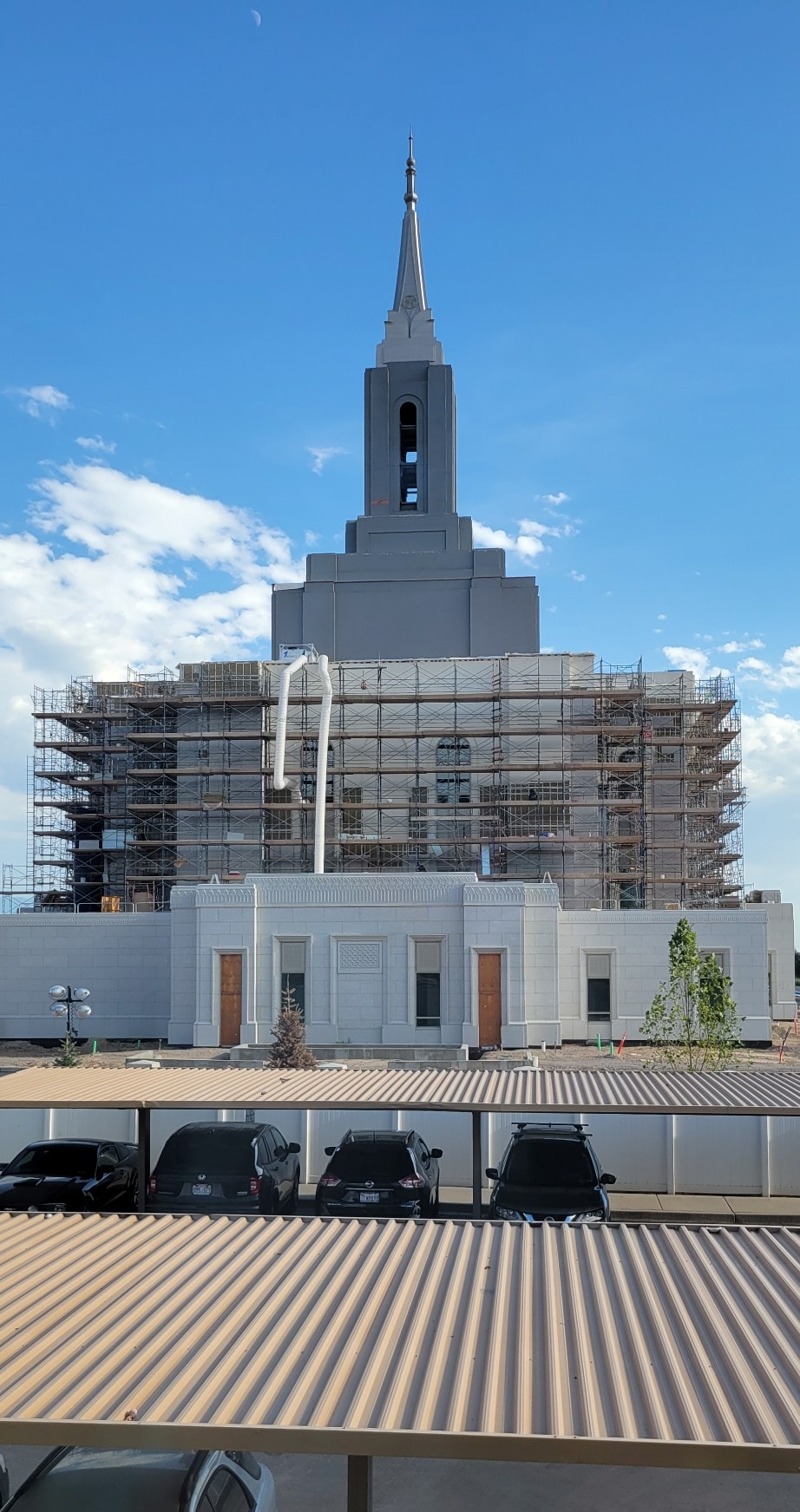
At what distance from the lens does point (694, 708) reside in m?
47.8

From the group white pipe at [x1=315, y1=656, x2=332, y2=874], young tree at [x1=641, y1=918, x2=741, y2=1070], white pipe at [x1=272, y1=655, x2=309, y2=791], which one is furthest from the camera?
white pipe at [x1=272, y1=655, x2=309, y2=791]

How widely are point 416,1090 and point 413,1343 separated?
27.1 feet

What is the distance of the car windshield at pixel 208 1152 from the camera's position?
14.8 metres

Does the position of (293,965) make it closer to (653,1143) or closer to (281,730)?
(281,730)

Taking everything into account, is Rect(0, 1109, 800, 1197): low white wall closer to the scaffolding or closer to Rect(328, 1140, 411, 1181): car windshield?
Rect(328, 1140, 411, 1181): car windshield

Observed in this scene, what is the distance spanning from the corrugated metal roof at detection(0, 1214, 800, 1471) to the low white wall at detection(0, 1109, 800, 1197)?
10490 millimetres

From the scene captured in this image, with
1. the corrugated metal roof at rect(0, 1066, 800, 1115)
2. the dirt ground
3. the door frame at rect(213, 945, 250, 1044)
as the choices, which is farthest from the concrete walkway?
the door frame at rect(213, 945, 250, 1044)

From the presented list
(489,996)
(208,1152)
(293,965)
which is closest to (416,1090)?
(208,1152)

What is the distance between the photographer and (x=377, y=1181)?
14.5 metres

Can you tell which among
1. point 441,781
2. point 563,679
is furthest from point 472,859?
point 563,679

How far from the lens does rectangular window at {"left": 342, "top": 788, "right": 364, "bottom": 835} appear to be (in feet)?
155

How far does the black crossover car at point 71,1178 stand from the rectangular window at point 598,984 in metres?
23.0

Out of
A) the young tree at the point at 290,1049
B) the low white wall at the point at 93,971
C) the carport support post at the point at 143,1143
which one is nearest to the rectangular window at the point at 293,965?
the low white wall at the point at 93,971

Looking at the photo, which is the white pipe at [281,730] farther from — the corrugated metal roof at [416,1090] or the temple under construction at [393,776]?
the corrugated metal roof at [416,1090]
